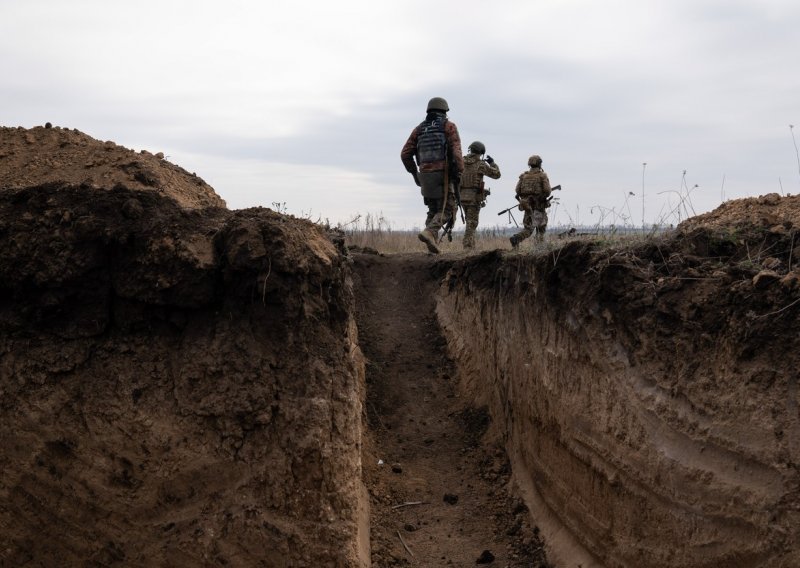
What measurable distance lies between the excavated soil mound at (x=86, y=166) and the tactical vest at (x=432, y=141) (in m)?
6.14

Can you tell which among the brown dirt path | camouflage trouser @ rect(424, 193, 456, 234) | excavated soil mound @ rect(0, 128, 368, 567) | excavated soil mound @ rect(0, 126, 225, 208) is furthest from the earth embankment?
camouflage trouser @ rect(424, 193, 456, 234)

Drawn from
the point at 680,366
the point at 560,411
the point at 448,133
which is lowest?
the point at 560,411

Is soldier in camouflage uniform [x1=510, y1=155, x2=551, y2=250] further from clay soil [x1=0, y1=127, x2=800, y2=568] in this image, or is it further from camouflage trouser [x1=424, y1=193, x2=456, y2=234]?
clay soil [x1=0, y1=127, x2=800, y2=568]

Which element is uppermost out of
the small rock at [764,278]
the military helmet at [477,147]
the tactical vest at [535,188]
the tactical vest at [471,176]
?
the military helmet at [477,147]

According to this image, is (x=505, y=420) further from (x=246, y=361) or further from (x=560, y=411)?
(x=246, y=361)

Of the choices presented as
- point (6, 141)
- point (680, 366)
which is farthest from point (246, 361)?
point (6, 141)

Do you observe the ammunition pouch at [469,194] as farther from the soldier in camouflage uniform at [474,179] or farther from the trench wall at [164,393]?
the trench wall at [164,393]

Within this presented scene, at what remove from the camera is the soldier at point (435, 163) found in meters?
12.5

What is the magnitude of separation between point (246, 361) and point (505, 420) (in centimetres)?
370

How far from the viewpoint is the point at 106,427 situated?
4.96m

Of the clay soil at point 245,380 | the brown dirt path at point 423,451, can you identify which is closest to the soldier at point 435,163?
the brown dirt path at point 423,451

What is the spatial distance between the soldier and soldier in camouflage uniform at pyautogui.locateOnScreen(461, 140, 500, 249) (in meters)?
0.19

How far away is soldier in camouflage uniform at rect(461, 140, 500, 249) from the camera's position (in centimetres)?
1276

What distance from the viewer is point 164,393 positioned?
5.04 m
